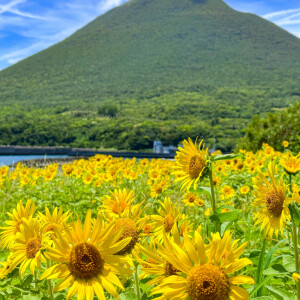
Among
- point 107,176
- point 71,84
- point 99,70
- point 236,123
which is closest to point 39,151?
point 236,123

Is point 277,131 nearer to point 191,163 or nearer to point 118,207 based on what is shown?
point 191,163

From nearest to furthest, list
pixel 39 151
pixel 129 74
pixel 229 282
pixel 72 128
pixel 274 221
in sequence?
pixel 229 282 < pixel 274 221 < pixel 39 151 < pixel 72 128 < pixel 129 74

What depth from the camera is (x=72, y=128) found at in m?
96.8

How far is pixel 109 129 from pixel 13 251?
287 feet

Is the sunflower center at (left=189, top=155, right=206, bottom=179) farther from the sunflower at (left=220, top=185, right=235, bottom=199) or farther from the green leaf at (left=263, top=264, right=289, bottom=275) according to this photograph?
the sunflower at (left=220, top=185, right=235, bottom=199)

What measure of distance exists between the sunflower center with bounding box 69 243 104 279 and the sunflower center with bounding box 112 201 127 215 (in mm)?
550

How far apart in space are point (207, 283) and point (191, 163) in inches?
38.9

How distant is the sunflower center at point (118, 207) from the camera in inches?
68.4

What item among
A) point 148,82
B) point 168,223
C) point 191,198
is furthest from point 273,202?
point 148,82

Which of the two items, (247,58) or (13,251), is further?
(247,58)

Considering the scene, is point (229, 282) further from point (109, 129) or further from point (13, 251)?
point (109, 129)

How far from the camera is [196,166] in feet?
6.21

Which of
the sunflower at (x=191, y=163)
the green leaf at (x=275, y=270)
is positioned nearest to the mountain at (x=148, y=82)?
the sunflower at (x=191, y=163)

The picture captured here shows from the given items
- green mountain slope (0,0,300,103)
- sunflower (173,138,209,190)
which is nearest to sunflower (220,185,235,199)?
sunflower (173,138,209,190)
